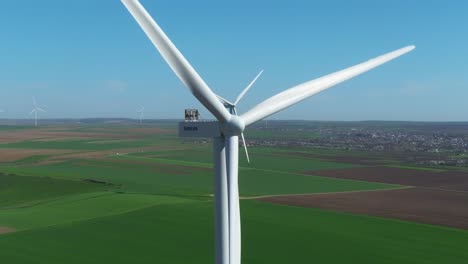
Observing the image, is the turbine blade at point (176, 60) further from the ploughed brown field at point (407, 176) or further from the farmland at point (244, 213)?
the ploughed brown field at point (407, 176)

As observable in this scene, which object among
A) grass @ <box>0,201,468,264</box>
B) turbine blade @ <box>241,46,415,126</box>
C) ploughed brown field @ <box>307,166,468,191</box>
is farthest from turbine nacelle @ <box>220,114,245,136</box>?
ploughed brown field @ <box>307,166,468,191</box>

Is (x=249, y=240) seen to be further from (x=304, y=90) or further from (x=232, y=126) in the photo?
(x=232, y=126)

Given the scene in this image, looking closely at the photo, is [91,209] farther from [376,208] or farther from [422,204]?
[422,204]

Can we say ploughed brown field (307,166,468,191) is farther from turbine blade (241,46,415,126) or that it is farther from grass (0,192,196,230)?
turbine blade (241,46,415,126)

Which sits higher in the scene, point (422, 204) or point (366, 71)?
point (366, 71)

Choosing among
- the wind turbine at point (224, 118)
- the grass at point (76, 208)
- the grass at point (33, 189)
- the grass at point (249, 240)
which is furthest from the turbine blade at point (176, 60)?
the grass at point (33, 189)

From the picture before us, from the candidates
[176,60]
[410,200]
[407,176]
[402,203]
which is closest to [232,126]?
[176,60]

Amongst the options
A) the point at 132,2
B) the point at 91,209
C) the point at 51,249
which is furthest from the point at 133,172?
the point at 132,2

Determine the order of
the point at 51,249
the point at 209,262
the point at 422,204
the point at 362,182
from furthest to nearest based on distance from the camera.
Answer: the point at 362,182 → the point at 422,204 → the point at 51,249 → the point at 209,262
